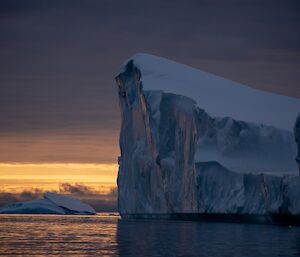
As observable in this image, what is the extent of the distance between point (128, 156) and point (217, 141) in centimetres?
1039

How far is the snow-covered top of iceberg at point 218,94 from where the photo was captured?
4797 cm

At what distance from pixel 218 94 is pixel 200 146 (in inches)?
316

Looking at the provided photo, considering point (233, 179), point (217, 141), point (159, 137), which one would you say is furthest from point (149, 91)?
point (233, 179)

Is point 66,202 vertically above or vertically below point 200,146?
below

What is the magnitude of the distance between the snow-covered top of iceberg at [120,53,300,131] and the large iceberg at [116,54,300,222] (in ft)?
0.24

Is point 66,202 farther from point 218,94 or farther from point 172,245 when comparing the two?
point 172,245

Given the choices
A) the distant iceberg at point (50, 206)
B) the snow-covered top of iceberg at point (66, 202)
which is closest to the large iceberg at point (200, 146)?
the distant iceberg at point (50, 206)

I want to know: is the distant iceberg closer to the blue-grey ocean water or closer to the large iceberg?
the large iceberg

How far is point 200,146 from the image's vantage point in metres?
45.2

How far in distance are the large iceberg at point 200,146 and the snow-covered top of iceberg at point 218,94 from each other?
0.24ft

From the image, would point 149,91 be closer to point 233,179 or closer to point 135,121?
point 135,121

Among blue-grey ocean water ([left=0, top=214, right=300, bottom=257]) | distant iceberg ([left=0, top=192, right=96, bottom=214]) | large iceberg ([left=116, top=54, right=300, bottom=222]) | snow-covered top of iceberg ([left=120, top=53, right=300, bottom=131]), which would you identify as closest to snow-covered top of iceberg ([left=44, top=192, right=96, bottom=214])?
distant iceberg ([left=0, top=192, right=96, bottom=214])

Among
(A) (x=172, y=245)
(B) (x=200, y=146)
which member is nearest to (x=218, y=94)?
(B) (x=200, y=146)

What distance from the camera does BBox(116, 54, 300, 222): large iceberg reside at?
136 ft
